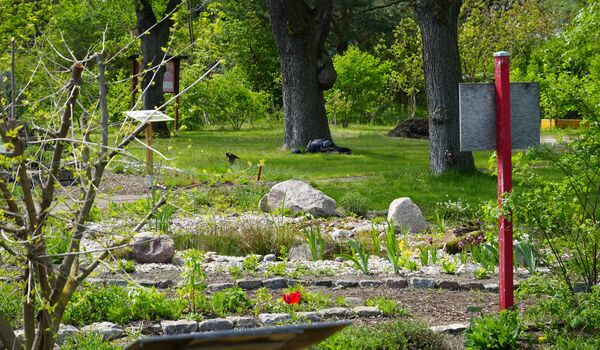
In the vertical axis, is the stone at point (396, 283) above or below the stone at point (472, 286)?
above

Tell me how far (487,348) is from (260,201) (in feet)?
21.7

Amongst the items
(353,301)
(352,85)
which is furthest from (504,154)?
(352,85)

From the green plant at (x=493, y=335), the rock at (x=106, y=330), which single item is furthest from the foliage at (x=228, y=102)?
the green plant at (x=493, y=335)

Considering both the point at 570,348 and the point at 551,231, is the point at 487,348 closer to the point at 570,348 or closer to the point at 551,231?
the point at 570,348

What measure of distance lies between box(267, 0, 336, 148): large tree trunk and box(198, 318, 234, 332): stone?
1334cm

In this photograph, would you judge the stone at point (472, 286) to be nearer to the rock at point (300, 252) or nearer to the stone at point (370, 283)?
the stone at point (370, 283)

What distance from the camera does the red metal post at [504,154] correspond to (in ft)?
20.3

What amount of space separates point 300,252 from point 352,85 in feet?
72.6

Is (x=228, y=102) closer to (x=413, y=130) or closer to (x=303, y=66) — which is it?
(x=413, y=130)

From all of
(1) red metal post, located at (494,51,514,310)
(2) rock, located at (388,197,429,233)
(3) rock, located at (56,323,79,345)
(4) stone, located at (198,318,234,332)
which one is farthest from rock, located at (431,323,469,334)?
(2) rock, located at (388,197,429,233)

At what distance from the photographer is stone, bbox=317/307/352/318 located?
6250 mm

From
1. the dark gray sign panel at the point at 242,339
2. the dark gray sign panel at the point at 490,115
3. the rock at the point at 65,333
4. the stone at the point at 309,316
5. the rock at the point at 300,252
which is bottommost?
the rock at the point at 300,252

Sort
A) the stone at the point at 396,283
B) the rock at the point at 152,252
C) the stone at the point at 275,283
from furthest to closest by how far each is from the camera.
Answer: the rock at the point at 152,252, the stone at the point at 396,283, the stone at the point at 275,283

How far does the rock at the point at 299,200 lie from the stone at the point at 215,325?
524 centimetres
